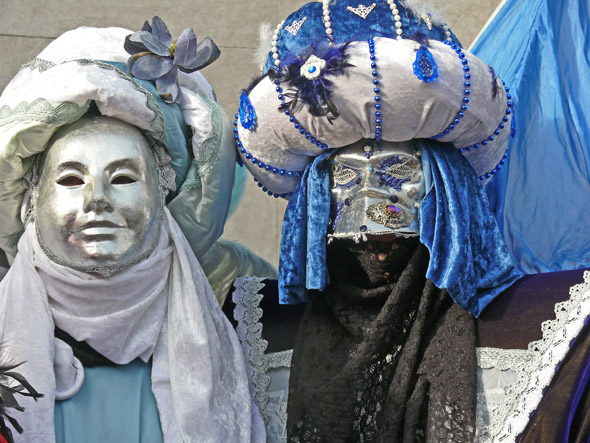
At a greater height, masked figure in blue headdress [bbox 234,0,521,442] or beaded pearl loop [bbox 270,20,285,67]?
beaded pearl loop [bbox 270,20,285,67]

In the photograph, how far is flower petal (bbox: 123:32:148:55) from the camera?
310cm

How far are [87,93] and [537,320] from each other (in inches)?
45.5

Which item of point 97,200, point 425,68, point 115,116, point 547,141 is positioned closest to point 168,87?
point 115,116

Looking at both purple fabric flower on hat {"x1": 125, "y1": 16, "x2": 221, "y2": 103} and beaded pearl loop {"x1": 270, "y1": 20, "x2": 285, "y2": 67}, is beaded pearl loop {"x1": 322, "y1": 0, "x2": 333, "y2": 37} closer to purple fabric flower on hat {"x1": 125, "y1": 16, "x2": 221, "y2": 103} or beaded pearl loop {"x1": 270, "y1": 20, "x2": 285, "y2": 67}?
beaded pearl loop {"x1": 270, "y1": 20, "x2": 285, "y2": 67}

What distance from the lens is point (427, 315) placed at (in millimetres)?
2947

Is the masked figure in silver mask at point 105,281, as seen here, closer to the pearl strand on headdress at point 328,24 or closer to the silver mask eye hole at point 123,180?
the silver mask eye hole at point 123,180

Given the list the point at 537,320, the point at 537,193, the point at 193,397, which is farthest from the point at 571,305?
the point at 193,397

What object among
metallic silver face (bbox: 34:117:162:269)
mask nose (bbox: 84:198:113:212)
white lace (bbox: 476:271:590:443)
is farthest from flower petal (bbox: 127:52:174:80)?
white lace (bbox: 476:271:590:443)

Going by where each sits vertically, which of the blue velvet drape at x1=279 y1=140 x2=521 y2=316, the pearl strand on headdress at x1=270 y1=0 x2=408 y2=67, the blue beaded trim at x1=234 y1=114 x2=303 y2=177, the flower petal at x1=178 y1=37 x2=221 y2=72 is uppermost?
the pearl strand on headdress at x1=270 y1=0 x2=408 y2=67

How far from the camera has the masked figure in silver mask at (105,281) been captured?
112 inches

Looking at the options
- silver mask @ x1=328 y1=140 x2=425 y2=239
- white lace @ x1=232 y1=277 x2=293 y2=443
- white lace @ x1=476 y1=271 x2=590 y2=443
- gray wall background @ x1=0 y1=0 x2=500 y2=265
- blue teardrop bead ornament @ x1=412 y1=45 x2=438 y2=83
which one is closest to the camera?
white lace @ x1=476 y1=271 x2=590 y2=443

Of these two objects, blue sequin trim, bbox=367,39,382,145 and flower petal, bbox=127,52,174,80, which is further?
flower petal, bbox=127,52,174,80

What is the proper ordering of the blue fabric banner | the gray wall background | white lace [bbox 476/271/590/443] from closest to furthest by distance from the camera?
white lace [bbox 476/271/590/443] → the blue fabric banner → the gray wall background

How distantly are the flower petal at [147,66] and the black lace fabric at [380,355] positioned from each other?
60 cm
